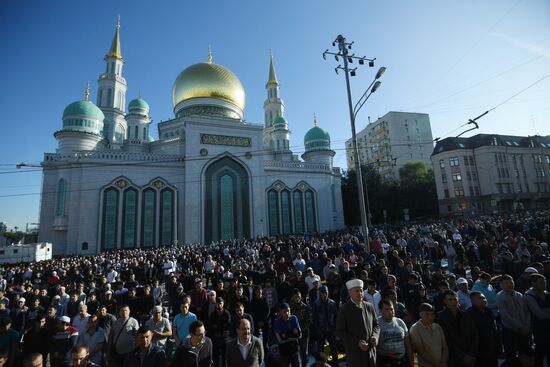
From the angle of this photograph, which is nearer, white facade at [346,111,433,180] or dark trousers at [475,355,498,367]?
dark trousers at [475,355,498,367]

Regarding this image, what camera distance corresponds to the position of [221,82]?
31.5 metres

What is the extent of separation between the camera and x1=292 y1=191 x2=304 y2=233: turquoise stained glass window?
99.2 ft

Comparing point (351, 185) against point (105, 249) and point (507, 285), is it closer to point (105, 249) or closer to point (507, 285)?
point (105, 249)

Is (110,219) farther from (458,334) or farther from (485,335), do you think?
(485,335)

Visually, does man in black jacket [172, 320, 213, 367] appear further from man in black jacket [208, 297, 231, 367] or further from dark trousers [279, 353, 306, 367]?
man in black jacket [208, 297, 231, 367]

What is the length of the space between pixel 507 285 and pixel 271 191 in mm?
25976

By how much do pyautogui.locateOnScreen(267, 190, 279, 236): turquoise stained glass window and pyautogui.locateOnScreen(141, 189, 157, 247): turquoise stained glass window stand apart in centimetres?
1033

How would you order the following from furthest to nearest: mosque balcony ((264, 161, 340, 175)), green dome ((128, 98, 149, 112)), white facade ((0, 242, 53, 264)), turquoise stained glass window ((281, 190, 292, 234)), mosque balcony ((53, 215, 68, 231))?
1. green dome ((128, 98, 149, 112))
2. mosque balcony ((264, 161, 340, 175))
3. turquoise stained glass window ((281, 190, 292, 234))
4. mosque balcony ((53, 215, 68, 231))
5. white facade ((0, 242, 53, 264))

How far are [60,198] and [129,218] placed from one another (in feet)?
16.2

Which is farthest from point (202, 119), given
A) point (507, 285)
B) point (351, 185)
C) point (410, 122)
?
point (410, 122)

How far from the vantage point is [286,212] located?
30.2 meters

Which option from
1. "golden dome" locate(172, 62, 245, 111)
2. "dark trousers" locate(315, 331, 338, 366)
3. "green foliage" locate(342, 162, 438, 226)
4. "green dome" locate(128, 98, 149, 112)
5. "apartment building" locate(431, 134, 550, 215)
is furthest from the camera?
"green foliage" locate(342, 162, 438, 226)

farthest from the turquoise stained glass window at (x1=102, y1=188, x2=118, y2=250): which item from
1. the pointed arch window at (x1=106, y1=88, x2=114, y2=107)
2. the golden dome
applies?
the golden dome

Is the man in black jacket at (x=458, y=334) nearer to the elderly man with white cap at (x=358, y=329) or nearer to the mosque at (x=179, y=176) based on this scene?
the elderly man with white cap at (x=358, y=329)
